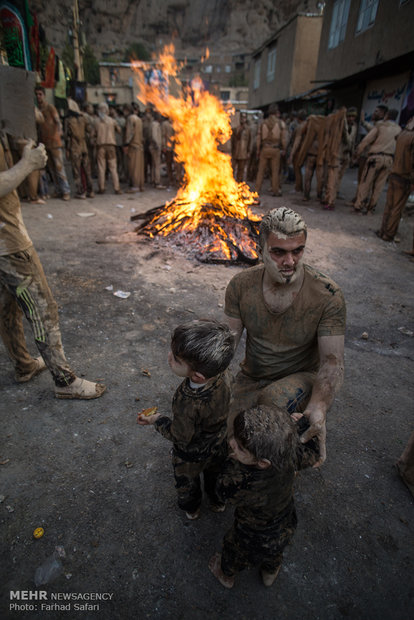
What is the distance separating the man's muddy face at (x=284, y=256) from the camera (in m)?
2.04

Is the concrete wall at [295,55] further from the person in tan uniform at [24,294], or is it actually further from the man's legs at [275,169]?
the person in tan uniform at [24,294]

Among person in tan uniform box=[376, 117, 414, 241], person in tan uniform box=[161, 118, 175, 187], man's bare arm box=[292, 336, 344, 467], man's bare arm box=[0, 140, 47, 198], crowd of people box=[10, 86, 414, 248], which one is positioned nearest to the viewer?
man's bare arm box=[292, 336, 344, 467]

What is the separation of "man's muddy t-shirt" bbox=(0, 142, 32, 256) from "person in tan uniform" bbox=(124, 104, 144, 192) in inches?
427

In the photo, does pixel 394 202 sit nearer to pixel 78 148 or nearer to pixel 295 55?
pixel 78 148

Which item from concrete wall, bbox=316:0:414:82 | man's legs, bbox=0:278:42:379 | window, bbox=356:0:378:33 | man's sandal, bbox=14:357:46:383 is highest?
window, bbox=356:0:378:33

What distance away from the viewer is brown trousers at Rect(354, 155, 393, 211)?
9.02 metres

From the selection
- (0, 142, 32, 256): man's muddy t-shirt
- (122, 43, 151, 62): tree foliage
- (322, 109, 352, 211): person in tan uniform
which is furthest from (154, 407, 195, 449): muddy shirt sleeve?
(122, 43, 151, 62): tree foliage

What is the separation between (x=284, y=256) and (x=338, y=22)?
23.9 meters

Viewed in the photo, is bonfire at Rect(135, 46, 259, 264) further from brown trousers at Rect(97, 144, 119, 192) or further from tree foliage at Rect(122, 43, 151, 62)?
tree foliage at Rect(122, 43, 151, 62)

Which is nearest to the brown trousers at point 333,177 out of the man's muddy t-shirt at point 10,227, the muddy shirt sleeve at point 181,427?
the man's muddy t-shirt at point 10,227

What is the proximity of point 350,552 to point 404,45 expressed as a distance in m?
18.2

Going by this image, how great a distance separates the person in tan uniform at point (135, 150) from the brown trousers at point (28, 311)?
428 inches

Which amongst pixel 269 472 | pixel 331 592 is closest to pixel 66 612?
A: pixel 269 472

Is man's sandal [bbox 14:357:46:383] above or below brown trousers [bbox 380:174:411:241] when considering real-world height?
below
